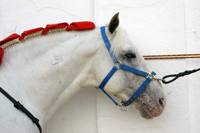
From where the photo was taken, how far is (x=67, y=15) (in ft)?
5.76

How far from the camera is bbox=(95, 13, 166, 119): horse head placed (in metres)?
1.18

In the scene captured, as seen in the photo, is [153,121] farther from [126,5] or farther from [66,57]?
[126,5]

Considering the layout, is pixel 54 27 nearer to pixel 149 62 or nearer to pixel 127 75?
pixel 127 75

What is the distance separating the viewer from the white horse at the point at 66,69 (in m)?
1.12

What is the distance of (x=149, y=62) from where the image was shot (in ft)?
5.32

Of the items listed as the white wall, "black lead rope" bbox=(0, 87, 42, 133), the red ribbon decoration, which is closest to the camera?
"black lead rope" bbox=(0, 87, 42, 133)

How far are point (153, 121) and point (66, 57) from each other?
44.8 inches

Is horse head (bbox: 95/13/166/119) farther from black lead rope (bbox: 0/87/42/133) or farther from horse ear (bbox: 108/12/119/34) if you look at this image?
black lead rope (bbox: 0/87/42/133)

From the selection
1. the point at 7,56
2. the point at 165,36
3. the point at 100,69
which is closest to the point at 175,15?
the point at 165,36

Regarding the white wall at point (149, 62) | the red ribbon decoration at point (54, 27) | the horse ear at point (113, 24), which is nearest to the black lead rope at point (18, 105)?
the red ribbon decoration at point (54, 27)

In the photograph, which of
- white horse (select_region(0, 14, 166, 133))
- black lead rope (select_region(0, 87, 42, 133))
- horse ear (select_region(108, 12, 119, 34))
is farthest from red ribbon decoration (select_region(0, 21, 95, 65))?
black lead rope (select_region(0, 87, 42, 133))

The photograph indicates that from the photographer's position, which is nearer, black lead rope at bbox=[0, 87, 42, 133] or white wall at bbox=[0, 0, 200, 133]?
black lead rope at bbox=[0, 87, 42, 133]

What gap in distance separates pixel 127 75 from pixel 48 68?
617 mm

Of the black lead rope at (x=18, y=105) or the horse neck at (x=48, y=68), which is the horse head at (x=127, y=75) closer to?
the horse neck at (x=48, y=68)
